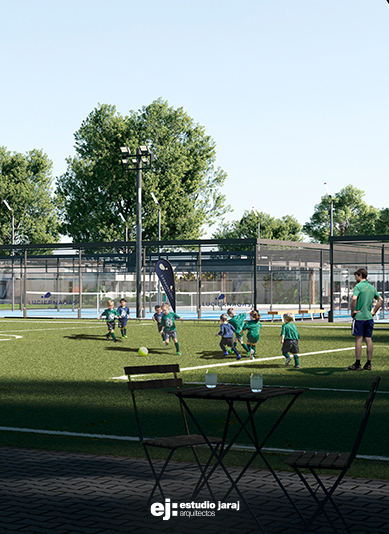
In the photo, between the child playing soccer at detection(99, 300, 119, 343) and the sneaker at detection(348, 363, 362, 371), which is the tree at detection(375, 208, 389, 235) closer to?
the child playing soccer at detection(99, 300, 119, 343)

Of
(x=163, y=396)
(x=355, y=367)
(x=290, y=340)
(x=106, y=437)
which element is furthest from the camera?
(x=290, y=340)

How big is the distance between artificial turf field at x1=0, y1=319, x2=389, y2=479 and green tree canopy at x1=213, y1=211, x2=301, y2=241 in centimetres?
6671

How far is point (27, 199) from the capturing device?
2761 inches

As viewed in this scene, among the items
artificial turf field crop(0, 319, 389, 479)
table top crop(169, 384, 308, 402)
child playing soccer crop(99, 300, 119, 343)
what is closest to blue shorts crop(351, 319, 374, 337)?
artificial turf field crop(0, 319, 389, 479)

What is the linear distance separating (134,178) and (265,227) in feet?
96.3

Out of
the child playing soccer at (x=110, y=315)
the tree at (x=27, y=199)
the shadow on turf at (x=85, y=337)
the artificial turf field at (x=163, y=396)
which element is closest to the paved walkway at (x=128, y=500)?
the artificial turf field at (x=163, y=396)

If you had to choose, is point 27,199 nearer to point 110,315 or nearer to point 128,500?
point 110,315

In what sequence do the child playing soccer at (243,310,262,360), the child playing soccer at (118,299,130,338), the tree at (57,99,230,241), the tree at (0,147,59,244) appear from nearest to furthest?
1. the child playing soccer at (243,310,262,360)
2. the child playing soccer at (118,299,130,338)
3. the tree at (57,99,230,241)
4. the tree at (0,147,59,244)

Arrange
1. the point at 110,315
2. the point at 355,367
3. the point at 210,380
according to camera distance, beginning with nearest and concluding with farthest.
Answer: the point at 210,380
the point at 355,367
the point at 110,315

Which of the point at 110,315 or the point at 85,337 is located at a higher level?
the point at 110,315

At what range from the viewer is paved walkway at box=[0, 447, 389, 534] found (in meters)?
5.03

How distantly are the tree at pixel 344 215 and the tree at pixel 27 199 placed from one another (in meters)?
36.5

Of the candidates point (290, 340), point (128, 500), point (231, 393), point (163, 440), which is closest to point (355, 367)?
point (290, 340)

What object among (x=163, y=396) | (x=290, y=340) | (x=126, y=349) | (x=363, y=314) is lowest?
(x=163, y=396)
